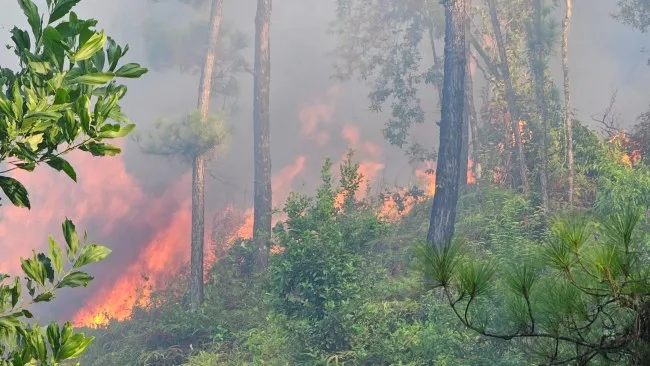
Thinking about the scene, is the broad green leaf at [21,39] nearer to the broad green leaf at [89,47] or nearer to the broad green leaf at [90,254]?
the broad green leaf at [89,47]

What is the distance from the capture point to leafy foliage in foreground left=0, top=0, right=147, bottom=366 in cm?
145

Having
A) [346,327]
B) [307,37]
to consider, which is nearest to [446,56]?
[346,327]

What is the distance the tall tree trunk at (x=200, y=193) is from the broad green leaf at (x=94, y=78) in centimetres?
1439

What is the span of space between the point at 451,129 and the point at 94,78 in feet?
35.0

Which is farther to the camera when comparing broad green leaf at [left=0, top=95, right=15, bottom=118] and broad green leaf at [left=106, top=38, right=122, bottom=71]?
broad green leaf at [left=106, top=38, right=122, bottom=71]

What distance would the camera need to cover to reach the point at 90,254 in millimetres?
1739

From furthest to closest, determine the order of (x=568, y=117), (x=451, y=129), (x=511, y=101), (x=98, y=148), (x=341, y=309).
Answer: (x=511, y=101)
(x=568, y=117)
(x=451, y=129)
(x=341, y=309)
(x=98, y=148)

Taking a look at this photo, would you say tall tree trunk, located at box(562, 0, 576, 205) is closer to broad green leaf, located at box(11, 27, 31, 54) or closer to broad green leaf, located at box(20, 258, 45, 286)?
broad green leaf, located at box(20, 258, 45, 286)

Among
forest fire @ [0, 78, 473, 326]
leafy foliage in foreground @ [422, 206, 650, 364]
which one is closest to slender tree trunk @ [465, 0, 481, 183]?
forest fire @ [0, 78, 473, 326]

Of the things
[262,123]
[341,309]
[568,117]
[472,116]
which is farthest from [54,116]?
[472,116]

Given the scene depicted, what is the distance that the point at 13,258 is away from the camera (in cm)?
2509

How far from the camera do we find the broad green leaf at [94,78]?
148cm

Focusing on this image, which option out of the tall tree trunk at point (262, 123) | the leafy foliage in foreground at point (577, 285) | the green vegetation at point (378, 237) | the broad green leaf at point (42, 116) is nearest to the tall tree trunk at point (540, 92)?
the green vegetation at point (378, 237)

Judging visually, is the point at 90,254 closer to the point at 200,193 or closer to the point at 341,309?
the point at 341,309
